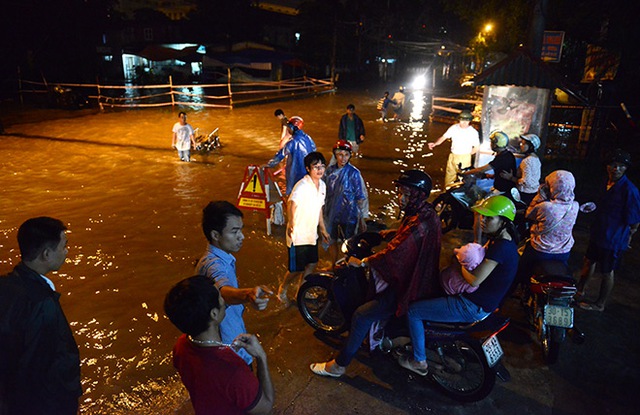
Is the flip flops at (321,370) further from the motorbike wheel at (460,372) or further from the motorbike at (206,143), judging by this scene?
the motorbike at (206,143)

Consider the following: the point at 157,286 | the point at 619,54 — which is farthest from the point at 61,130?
the point at 619,54

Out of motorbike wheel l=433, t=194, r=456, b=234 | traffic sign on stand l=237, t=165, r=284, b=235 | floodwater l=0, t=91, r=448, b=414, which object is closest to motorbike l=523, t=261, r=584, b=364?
motorbike wheel l=433, t=194, r=456, b=234

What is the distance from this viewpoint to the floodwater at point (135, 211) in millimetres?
4215

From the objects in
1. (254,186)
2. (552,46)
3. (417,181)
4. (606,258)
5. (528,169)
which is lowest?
(606,258)

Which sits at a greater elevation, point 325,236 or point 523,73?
point 523,73

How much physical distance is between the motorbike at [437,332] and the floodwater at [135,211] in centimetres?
71

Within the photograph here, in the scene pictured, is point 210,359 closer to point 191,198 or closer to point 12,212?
point 191,198

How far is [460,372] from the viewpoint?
378 centimetres

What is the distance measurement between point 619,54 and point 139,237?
52.9 ft

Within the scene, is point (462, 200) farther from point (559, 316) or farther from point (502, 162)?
point (559, 316)

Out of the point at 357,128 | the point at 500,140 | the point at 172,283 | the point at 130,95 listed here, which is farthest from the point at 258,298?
the point at 130,95

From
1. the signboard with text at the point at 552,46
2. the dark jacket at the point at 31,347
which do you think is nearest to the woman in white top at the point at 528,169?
the dark jacket at the point at 31,347

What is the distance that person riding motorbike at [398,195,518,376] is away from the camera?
3246mm

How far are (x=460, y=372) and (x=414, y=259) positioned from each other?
4.11 ft
